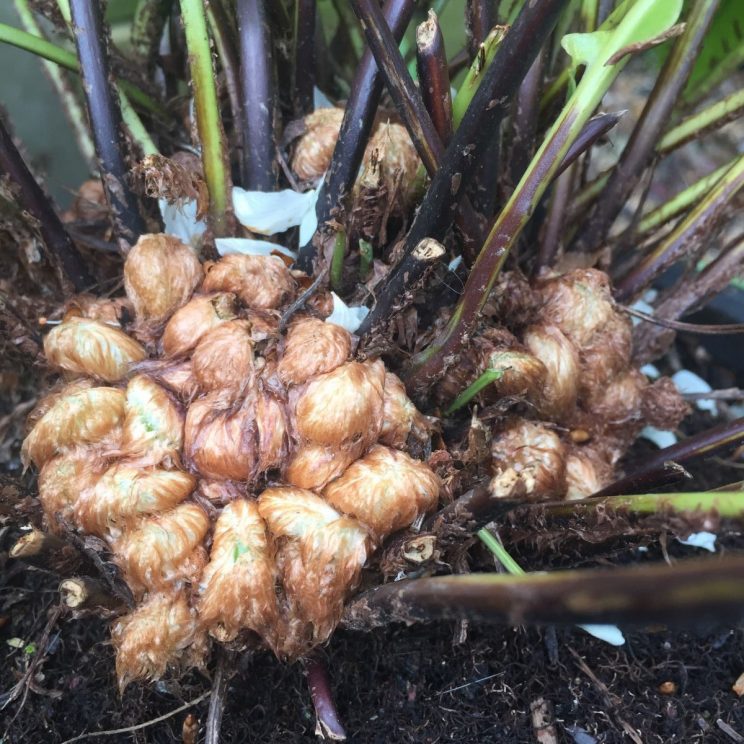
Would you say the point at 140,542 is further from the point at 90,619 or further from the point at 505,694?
the point at 505,694

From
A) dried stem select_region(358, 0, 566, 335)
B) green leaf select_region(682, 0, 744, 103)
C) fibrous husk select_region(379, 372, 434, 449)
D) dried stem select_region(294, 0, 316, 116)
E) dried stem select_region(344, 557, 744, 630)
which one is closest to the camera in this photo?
dried stem select_region(344, 557, 744, 630)

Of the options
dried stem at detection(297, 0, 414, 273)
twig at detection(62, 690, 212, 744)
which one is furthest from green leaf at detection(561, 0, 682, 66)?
twig at detection(62, 690, 212, 744)

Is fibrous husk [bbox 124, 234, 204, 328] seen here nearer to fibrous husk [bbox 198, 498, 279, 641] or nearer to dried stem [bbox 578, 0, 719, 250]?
fibrous husk [bbox 198, 498, 279, 641]

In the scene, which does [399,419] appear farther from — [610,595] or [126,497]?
[610,595]

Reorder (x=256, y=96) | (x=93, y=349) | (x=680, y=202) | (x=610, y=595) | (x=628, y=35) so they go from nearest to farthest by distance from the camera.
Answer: (x=610, y=595)
(x=628, y=35)
(x=93, y=349)
(x=256, y=96)
(x=680, y=202)

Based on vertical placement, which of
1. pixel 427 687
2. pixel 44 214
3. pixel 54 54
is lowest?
pixel 427 687

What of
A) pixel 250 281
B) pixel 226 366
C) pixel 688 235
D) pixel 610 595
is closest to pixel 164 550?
pixel 226 366
